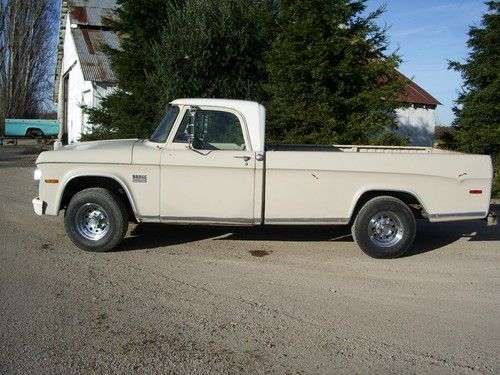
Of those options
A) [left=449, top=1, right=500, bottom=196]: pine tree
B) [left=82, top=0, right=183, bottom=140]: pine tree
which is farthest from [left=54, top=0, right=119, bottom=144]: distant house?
[left=449, top=1, right=500, bottom=196]: pine tree

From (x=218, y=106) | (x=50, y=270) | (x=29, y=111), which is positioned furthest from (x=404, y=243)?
(x=29, y=111)

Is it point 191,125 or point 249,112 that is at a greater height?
point 249,112

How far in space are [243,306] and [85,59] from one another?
19.9 metres

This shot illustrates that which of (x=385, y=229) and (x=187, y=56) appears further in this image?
(x=187, y=56)

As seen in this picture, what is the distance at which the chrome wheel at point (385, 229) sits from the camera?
23.1 ft

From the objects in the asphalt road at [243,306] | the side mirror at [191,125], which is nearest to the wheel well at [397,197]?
the asphalt road at [243,306]

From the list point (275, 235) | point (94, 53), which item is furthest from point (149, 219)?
point (94, 53)

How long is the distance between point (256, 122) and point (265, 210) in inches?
44.9

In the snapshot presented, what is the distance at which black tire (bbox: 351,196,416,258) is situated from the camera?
7000 mm

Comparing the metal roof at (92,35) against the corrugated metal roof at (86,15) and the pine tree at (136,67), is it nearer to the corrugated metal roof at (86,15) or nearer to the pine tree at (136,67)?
the corrugated metal roof at (86,15)

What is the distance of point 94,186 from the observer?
7.21 m

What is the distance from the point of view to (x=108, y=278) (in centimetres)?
588

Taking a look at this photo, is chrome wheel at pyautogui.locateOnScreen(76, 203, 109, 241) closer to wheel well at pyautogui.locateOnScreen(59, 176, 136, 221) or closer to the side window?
wheel well at pyautogui.locateOnScreen(59, 176, 136, 221)

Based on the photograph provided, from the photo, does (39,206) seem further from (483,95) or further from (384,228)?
(483,95)
